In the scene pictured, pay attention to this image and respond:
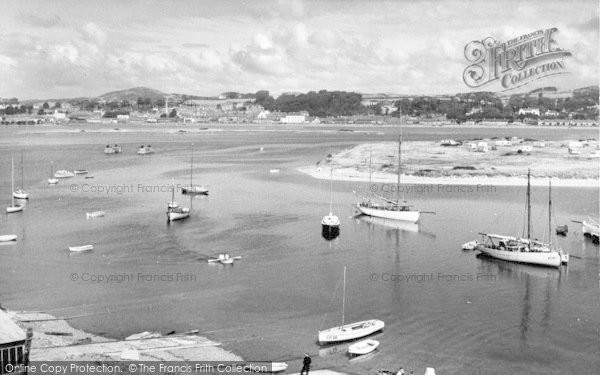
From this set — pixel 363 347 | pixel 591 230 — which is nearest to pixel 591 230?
pixel 591 230

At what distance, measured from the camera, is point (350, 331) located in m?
28.0

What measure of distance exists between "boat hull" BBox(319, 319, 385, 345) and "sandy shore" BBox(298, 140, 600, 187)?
48557 mm

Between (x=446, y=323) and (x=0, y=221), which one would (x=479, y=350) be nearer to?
(x=446, y=323)

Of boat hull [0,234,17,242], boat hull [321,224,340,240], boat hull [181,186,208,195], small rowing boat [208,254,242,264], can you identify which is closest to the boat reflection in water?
boat hull [321,224,340,240]

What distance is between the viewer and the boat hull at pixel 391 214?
5381cm

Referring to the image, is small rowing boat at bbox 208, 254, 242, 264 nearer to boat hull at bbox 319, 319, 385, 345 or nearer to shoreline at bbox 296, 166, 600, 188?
boat hull at bbox 319, 319, 385, 345

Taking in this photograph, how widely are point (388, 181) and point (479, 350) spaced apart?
53029 millimetres

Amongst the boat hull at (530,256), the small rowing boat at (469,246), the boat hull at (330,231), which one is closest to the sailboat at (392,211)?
the boat hull at (330,231)

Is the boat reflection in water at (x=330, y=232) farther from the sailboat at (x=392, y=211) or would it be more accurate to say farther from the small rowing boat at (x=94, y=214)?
the small rowing boat at (x=94, y=214)

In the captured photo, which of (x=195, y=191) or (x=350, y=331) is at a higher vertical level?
(x=195, y=191)

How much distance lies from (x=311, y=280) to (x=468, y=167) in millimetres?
57162

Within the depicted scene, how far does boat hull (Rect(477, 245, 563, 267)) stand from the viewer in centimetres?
4000

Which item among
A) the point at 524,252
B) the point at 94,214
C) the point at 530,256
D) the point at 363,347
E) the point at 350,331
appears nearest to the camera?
the point at 363,347

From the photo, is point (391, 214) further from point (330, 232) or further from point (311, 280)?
point (311, 280)
